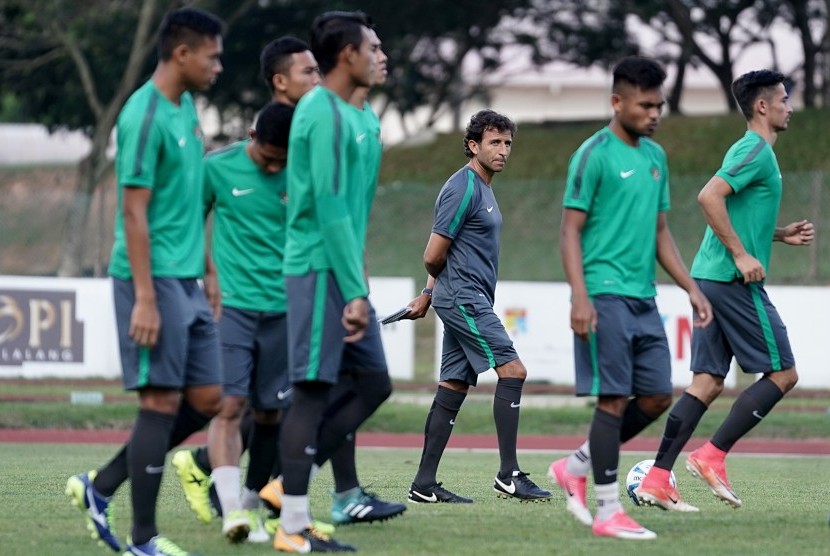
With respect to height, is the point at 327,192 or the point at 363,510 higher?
the point at 327,192

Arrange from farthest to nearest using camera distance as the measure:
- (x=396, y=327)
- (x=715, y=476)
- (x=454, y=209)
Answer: (x=396, y=327), (x=454, y=209), (x=715, y=476)

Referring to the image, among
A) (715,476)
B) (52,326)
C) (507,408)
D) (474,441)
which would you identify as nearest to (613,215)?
(715,476)

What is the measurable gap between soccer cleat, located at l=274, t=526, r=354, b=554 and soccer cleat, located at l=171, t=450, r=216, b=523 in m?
0.95

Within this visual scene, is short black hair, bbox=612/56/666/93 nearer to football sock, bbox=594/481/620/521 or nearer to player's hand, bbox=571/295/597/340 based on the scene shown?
player's hand, bbox=571/295/597/340

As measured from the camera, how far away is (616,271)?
6.81 metres

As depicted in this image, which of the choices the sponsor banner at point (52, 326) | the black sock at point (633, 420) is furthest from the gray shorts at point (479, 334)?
the sponsor banner at point (52, 326)

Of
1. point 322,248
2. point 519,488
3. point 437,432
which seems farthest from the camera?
point 437,432

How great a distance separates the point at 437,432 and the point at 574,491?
5.88ft

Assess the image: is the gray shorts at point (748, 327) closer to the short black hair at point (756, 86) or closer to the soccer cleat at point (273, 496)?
the short black hair at point (756, 86)

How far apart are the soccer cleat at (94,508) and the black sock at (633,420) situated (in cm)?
244

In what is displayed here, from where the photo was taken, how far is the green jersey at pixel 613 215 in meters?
6.79

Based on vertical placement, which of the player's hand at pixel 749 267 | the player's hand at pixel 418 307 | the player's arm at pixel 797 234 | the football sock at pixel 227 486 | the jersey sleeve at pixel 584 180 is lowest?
the football sock at pixel 227 486

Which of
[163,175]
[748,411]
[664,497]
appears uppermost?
[163,175]

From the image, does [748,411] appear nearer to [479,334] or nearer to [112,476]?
[479,334]
